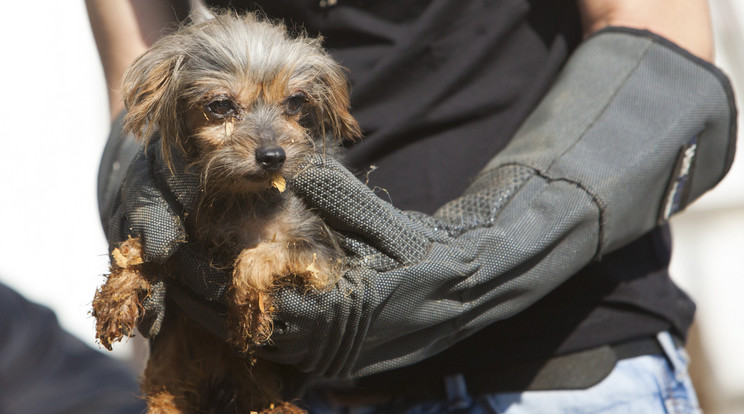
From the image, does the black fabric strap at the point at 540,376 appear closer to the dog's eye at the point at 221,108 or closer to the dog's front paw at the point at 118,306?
the dog's front paw at the point at 118,306

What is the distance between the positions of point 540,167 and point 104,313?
1672 mm

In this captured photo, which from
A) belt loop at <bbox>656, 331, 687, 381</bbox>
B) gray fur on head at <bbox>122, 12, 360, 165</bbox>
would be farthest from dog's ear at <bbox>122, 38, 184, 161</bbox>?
belt loop at <bbox>656, 331, 687, 381</bbox>

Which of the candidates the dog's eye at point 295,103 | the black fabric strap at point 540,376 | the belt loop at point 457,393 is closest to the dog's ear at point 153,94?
the dog's eye at point 295,103

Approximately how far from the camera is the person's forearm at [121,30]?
2.85m

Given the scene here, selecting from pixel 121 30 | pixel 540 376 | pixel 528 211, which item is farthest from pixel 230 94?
pixel 540 376

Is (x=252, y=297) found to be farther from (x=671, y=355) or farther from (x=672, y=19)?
(x=672, y=19)

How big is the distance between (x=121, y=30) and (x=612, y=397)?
8.36ft

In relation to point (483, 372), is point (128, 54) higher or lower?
higher

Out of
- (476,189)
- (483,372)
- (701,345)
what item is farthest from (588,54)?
(701,345)

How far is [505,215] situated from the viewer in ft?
7.88

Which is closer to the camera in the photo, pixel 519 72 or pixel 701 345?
pixel 519 72

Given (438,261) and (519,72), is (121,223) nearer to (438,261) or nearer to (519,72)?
(438,261)

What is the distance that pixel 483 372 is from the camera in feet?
8.64

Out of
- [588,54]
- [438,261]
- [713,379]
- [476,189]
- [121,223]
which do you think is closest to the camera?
[438,261]
